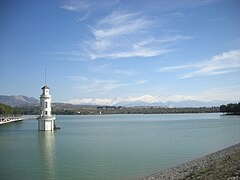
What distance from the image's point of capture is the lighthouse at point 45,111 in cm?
6050

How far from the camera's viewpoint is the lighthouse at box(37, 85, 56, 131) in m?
60.5

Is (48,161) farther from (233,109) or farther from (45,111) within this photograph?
(233,109)

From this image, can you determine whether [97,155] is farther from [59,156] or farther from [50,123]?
[50,123]

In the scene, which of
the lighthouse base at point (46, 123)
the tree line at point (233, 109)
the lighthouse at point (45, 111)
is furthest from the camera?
the tree line at point (233, 109)

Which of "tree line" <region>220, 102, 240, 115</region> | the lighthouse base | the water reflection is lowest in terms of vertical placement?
the water reflection

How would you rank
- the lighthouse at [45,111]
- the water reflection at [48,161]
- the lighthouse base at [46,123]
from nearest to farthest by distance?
the water reflection at [48,161]
the lighthouse at [45,111]
the lighthouse base at [46,123]

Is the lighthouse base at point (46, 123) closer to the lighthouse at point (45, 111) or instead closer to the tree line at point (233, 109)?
the lighthouse at point (45, 111)

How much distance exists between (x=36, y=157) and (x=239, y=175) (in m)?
21.4

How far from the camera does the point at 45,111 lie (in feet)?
198

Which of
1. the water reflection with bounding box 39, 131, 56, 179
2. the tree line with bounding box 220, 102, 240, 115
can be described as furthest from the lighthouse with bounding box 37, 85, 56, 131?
the tree line with bounding box 220, 102, 240, 115

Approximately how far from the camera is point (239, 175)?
15227mm

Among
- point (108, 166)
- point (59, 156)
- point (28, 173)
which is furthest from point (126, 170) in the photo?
point (59, 156)

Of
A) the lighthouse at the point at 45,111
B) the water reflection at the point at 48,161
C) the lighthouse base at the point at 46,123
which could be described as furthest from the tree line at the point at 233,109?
the water reflection at the point at 48,161

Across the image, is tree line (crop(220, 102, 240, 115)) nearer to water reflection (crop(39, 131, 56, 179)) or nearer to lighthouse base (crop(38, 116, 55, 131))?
lighthouse base (crop(38, 116, 55, 131))
